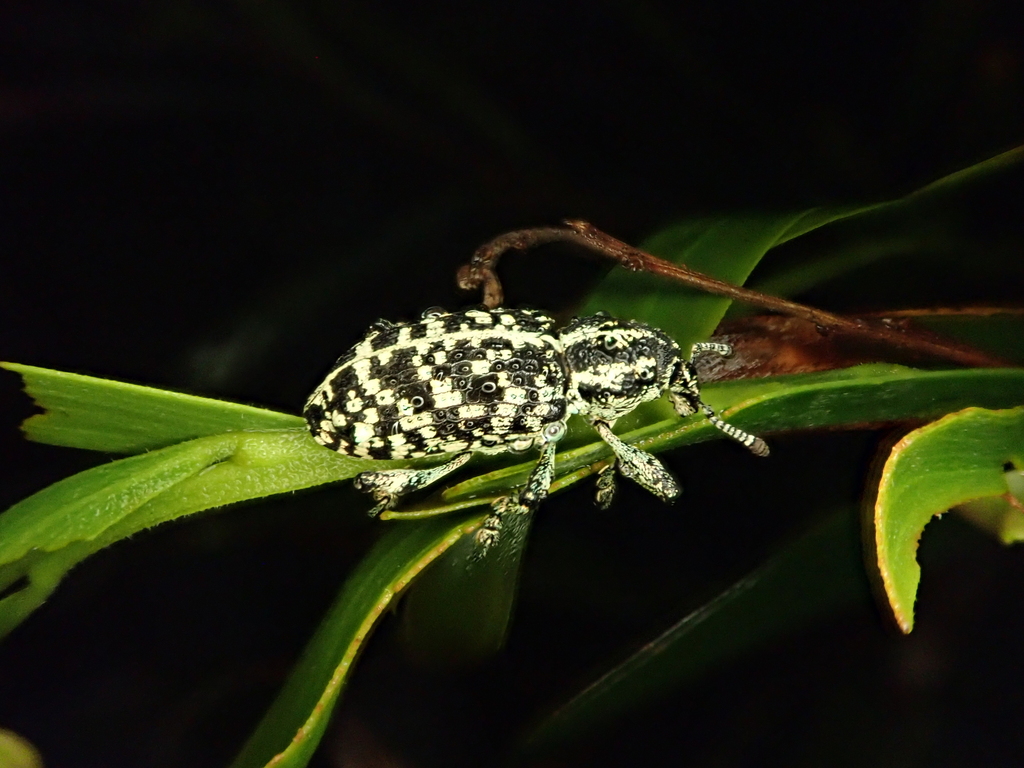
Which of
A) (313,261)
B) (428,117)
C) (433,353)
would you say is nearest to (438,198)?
(428,117)

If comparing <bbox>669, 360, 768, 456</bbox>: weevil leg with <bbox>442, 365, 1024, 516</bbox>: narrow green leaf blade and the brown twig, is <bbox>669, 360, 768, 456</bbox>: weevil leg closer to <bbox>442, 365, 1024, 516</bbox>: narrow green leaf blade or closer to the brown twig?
<bbox>442, 365, 1024, 516</bbox>: narrow green leaf blade

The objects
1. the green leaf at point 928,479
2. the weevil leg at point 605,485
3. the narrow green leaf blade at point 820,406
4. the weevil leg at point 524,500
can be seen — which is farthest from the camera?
the weevil leg at point 605,485

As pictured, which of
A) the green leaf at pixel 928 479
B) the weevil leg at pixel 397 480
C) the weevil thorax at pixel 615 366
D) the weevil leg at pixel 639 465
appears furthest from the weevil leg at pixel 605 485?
the green leaf at pixel 928 479

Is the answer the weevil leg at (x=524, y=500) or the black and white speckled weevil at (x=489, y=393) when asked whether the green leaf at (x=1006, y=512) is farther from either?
the weevil leg at (x=524, y=500)

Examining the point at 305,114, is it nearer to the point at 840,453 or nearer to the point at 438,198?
the point at 438,198

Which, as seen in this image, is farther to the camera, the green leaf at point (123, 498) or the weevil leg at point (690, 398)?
the weevil leg at point (690, 398)

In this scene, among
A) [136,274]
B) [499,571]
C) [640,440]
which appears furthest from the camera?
[136,274]

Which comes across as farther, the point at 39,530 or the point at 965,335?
the point at 965,335
